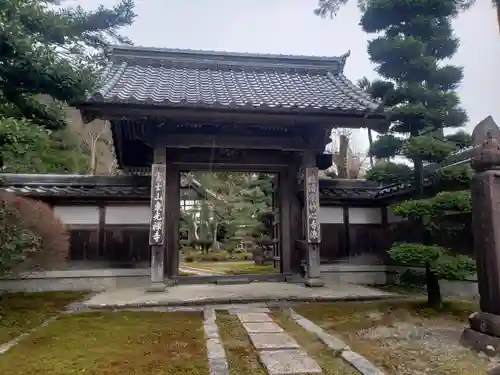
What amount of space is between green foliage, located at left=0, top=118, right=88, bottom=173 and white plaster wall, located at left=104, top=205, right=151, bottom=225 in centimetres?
190

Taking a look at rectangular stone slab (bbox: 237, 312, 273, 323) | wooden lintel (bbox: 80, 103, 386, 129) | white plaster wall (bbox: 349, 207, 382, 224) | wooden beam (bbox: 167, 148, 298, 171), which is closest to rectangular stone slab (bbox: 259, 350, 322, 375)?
rectangular stone slab (bbox: 237, 312, 273, 323)

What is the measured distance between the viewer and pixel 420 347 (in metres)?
3.95

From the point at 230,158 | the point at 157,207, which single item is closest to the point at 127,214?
the point at 157,207

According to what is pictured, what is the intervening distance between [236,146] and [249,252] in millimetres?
14939

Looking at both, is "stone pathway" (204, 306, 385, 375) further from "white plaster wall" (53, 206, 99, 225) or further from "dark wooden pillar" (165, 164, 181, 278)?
"white plaster wall" (53, 206, 99, 225)

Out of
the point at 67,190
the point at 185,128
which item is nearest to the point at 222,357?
the point at 185,128

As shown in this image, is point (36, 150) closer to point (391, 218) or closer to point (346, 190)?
point (346, 190)

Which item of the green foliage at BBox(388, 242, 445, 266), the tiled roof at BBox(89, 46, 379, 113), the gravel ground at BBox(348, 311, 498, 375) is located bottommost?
the gravel ground at BBox(348, 311, 498, 375)

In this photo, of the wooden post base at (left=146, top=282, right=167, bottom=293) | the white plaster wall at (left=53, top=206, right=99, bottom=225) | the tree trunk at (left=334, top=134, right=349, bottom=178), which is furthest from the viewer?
the tree trunk at (left=334, top=134, right=349, bottom=178)

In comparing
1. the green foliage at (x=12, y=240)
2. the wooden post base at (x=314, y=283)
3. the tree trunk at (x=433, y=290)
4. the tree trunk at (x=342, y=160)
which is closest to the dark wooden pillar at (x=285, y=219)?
the wooden post base at (x=314, y=283)

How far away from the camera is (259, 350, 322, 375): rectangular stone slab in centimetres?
314

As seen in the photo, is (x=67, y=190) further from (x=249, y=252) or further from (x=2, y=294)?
(x=249, y=252)

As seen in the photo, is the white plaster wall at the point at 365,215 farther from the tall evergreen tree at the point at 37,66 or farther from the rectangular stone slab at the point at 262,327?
the tall evergreen tree at the point at 37,66

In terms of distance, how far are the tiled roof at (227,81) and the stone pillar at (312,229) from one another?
1.50 metres
